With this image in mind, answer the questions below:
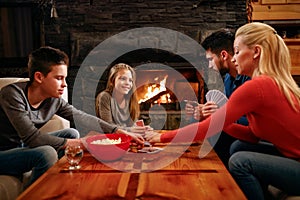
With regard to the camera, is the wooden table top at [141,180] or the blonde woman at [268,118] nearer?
the wooden table top at [141,180]

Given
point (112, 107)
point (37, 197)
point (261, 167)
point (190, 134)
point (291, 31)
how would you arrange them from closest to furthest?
point (37, 197), point (261, 167), point (190, 134), point (112, 107), point (291, 31)

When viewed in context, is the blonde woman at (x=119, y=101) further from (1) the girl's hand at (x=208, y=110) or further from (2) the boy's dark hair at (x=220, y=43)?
(1) the girl's hand at (x=208, y=110)

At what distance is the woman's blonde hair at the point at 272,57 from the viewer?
169 centimetres

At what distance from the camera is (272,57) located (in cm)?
176

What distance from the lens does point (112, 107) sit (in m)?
2.96

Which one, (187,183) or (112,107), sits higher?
(187,183)

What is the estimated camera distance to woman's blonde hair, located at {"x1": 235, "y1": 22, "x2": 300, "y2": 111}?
66.6 inches

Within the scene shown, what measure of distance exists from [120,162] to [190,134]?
374 millimetres

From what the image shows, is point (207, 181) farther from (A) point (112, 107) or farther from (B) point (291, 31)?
(B) point (291, 31)

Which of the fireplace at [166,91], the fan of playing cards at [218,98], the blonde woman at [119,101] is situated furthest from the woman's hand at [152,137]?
the fireplace at [166,91]

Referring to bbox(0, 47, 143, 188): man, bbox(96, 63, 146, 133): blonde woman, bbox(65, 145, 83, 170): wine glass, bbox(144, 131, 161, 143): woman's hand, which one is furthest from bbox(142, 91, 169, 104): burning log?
bbox(65, 145, 83, 170): wine glass

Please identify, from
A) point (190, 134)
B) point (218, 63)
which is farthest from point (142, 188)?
point (218, 63)

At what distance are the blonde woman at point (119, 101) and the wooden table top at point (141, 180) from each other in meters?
1.16

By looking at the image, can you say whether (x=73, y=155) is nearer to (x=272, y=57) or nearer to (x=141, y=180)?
(x=141, y=180)
